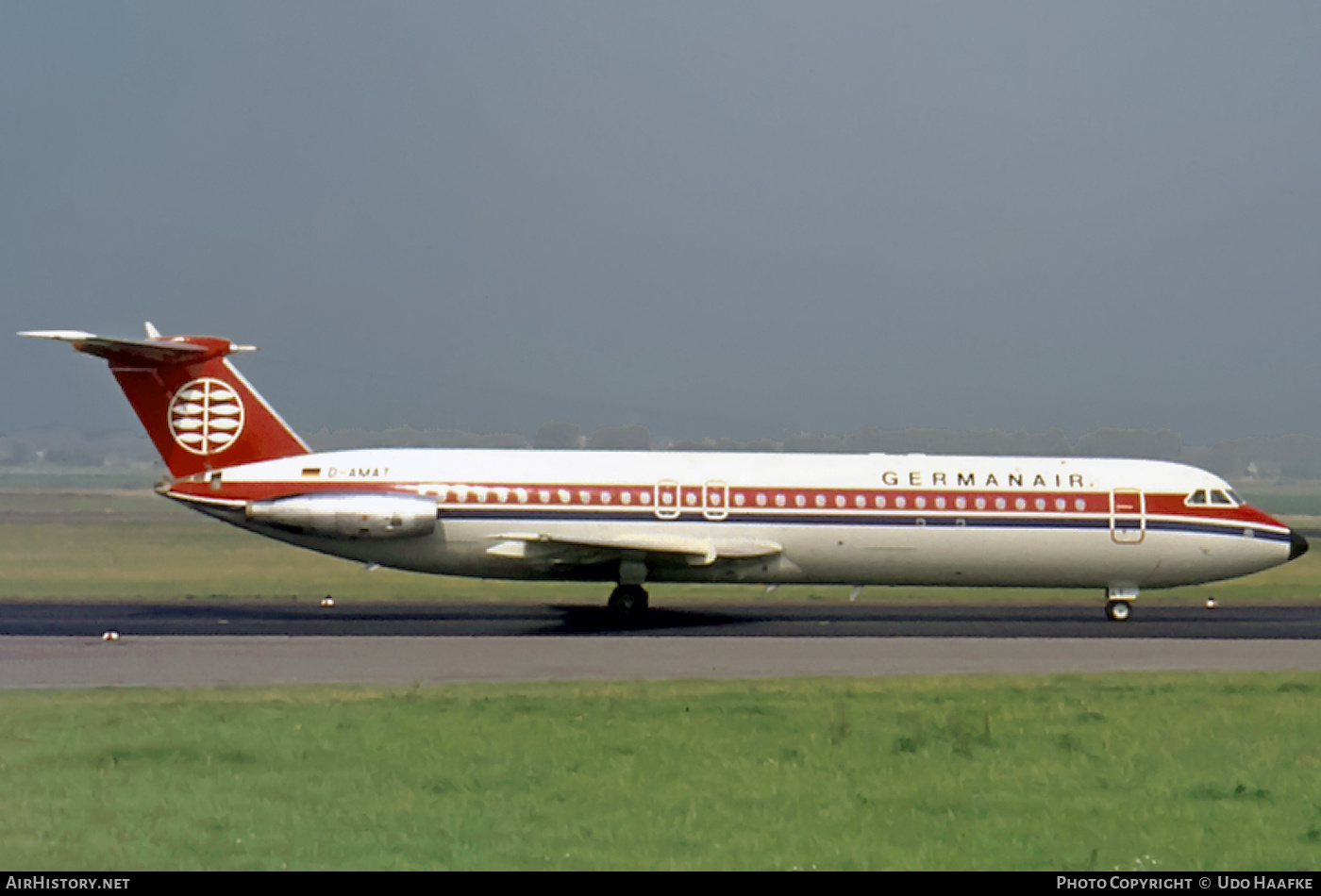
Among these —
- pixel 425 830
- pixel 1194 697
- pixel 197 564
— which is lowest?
pixel 425 830

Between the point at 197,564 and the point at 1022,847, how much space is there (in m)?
37.9

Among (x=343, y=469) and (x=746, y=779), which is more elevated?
(x=343, y=469)

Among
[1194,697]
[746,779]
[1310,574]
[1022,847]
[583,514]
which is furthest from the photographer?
[1310,574]

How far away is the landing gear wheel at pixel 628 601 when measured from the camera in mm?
28453

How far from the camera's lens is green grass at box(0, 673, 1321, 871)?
9711mm

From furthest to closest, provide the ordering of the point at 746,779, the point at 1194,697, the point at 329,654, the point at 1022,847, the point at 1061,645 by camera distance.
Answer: the point at 1061,645
the point at 329,654
the point at 1194,697
the point at 746,779
the point at 1022,847

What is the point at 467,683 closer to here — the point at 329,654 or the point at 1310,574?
the point at 329,654

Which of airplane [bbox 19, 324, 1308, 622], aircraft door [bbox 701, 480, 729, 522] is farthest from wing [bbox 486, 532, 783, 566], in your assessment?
aircraft door [bbox 701, 480, 729, 522]

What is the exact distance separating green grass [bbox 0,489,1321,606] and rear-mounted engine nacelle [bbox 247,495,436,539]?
4599 mm

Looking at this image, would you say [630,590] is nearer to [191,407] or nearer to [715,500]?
[715,500]

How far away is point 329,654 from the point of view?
21.4 m

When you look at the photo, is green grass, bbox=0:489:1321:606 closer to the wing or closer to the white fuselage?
the white fuselage

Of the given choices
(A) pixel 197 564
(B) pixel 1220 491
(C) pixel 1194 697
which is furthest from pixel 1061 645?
(A) pixel 197 564

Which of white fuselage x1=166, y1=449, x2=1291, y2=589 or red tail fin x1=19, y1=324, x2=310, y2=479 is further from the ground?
red tail fin x1=19, y1=324, x2=310, y2=479
